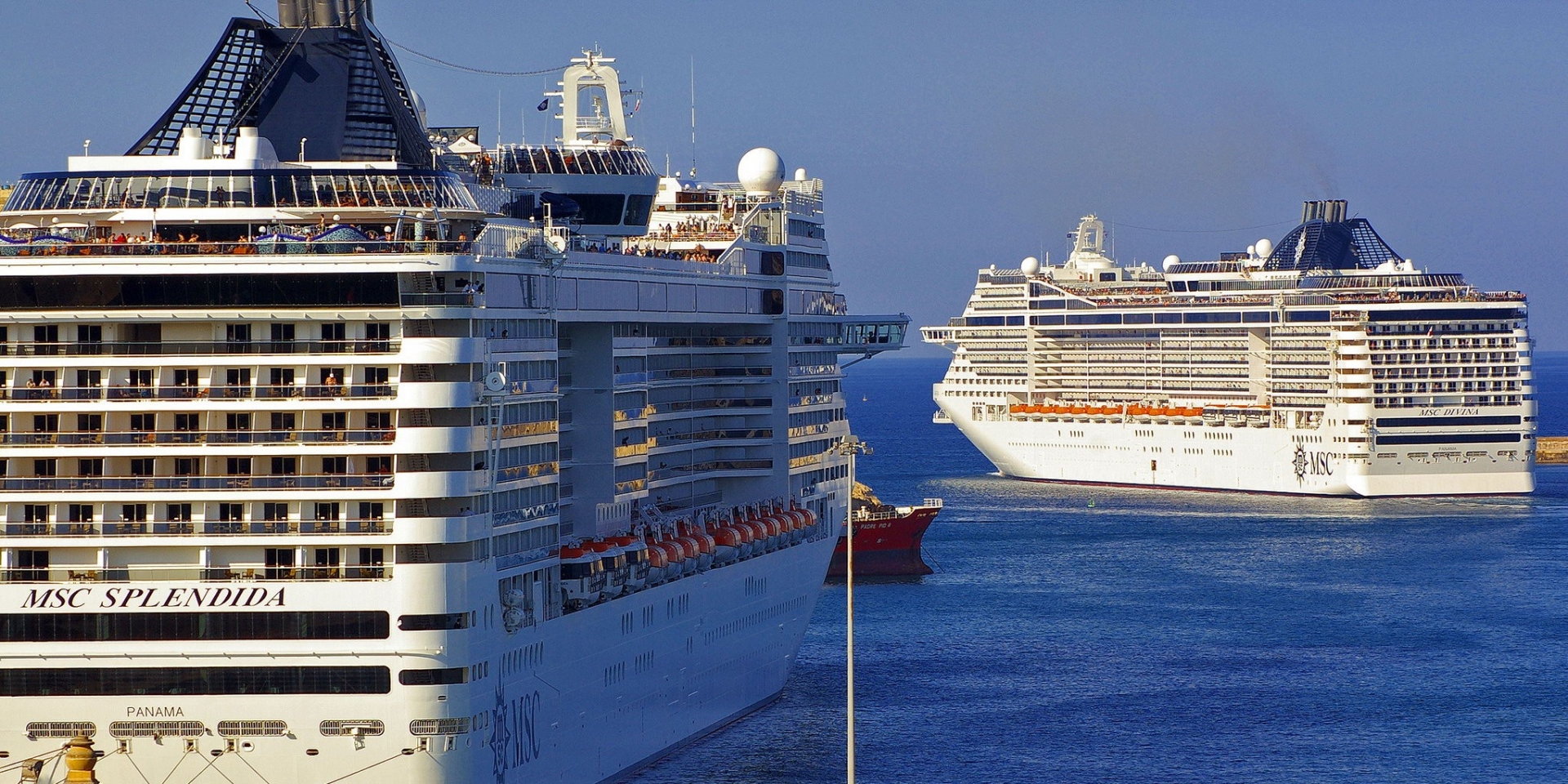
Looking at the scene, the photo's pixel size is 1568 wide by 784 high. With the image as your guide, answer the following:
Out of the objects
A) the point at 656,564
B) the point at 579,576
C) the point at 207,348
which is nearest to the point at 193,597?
the point at 207,348

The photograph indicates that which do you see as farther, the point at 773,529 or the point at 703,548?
the point at 773,529

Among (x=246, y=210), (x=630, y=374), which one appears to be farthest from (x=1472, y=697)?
(x=246, y=210)

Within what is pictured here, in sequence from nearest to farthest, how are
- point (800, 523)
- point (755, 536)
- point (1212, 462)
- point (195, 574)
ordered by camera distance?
point (195, 574) < point (755, 536) < point (800, 523) < point (1212, 462)

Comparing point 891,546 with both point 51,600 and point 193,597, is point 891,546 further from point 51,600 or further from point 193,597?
point 51,600

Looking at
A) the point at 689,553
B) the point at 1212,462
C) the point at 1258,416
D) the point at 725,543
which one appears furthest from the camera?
the point at 1212,462

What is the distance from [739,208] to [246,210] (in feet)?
57.8

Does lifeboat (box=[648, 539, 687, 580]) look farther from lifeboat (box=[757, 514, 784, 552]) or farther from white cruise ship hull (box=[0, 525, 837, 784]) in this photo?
lifeboat (box=[757, 514, 784, 552])

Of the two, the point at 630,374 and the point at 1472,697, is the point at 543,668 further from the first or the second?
the point at 1472,697

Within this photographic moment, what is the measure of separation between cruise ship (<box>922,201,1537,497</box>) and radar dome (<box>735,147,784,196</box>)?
65282mm

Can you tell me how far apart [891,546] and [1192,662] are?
70.3 ft

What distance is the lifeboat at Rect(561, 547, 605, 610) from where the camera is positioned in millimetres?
38625

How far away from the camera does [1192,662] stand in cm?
5919

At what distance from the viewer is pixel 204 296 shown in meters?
33.6

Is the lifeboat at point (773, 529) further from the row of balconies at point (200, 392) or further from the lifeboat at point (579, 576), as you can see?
the row of balconies at point (200, 392)
